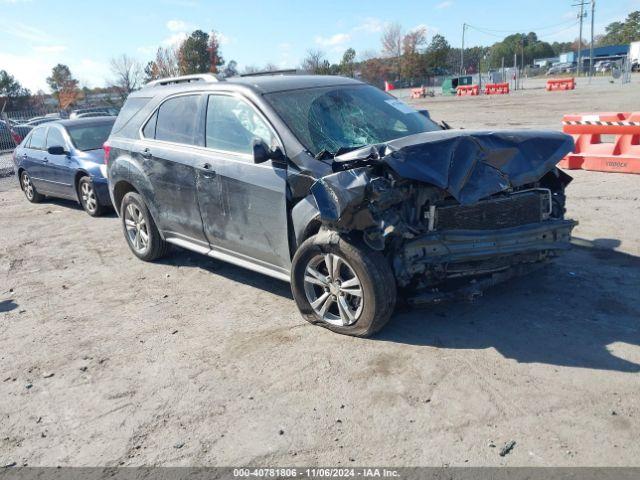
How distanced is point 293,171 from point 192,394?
1.84 meters

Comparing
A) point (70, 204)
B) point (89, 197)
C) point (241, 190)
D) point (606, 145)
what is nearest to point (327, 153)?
point (241, 190)

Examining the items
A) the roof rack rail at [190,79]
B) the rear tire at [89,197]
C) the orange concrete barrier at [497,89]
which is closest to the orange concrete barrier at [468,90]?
the orange concrete barrier at [497,89]

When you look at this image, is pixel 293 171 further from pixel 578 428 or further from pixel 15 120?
pixel 15 120

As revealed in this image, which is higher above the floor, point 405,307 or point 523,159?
point 523,159

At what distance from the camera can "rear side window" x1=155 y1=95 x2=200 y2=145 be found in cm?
558

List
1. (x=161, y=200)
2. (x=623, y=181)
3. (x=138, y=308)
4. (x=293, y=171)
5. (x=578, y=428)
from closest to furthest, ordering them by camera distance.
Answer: (x=578, y=428) < (x=293, y=171) < (x=138, y=308) < (x=161, y=200) < (x=623, y=181)

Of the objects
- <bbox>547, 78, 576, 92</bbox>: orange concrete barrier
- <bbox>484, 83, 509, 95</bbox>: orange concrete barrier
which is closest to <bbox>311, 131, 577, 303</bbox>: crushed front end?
<bbox>547, 78, 576, 92</bbox>: orange concrete barrier

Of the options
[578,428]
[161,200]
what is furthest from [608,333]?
[161,200]

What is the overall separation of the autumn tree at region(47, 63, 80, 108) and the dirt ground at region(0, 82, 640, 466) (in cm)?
6636

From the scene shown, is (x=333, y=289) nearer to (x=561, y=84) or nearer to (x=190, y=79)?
(x=190, y=79)

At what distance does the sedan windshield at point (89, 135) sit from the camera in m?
9.97

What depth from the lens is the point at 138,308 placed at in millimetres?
5449

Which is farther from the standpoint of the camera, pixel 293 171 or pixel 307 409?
pixel 293 171

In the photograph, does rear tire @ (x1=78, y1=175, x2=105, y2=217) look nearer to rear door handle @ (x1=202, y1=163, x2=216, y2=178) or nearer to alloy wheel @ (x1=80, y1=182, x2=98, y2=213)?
alloy wheel @ (x1=80, y1=182, x2=98, y2=213)
